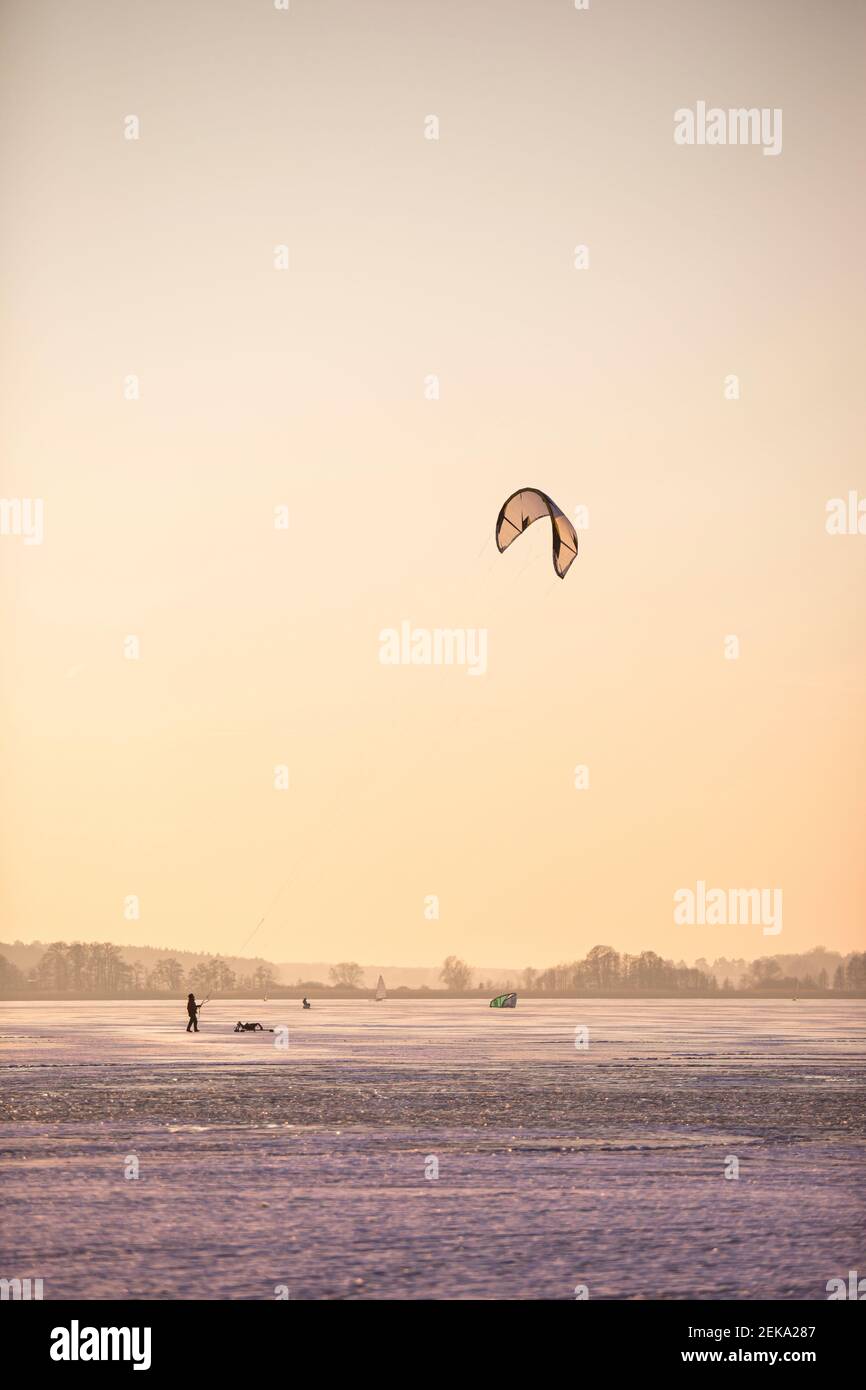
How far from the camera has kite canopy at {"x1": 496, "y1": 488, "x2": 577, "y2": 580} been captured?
3722 cm

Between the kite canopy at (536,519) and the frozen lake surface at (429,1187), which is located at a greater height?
the kite canopy at (536,519)

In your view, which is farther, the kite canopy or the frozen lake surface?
the kite canopy

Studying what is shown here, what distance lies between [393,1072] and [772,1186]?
81.7ft

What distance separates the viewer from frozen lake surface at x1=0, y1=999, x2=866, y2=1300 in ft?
53.1

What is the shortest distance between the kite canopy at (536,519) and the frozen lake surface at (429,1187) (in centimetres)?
1288

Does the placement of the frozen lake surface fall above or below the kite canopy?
below

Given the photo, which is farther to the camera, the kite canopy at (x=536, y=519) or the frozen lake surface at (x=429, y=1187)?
the kite canopy at (x=536, y=519)

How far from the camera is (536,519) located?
4041 centimetres

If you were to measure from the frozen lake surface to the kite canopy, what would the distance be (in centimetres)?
1288

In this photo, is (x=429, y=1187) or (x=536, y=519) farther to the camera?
(x=536, y=519)

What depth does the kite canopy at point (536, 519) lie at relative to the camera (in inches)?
1465

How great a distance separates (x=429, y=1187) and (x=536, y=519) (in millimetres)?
22544
